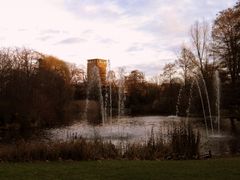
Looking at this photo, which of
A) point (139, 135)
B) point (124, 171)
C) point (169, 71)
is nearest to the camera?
point (124, 171)

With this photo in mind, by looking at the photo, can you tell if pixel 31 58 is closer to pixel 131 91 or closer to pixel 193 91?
pixel 193 91

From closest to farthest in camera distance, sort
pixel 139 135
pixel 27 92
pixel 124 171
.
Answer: pixel 124 171, pixel 139 135, pixel 27 92

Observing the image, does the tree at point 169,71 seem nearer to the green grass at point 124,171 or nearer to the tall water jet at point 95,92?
the tall water jet at point 95,92

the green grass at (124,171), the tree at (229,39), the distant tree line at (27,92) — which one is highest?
the tree at (229,39)

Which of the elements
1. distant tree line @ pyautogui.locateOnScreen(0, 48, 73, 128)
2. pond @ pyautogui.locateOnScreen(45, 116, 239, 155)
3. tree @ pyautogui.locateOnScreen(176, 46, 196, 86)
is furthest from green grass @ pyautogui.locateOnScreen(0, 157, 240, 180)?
tree @ pyautogui.locateOnScreen(176, 46, 196, 86)

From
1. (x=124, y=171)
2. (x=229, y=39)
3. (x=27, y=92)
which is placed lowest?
(x=124, y=171)

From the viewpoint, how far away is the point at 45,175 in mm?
8547

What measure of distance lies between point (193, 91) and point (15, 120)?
20.5m

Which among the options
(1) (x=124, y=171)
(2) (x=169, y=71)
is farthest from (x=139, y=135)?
(2) (x=169, y=71)

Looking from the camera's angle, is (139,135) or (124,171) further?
(139,135)

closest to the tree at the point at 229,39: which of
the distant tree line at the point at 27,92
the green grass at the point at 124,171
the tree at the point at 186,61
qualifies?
the tree at the point at 186,61

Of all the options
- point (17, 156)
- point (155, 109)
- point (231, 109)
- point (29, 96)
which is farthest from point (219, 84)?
point (17, 156)

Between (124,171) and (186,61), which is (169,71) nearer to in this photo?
(186,61)

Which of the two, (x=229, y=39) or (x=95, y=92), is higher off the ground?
(x=229, y=39)
